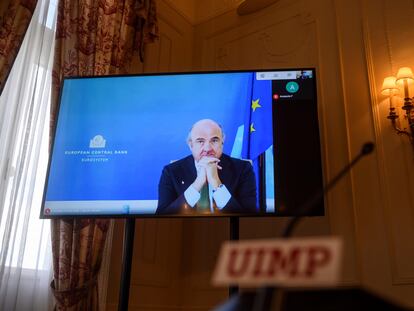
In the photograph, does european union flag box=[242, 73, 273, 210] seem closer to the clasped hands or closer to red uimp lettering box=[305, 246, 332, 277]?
the clasped hands

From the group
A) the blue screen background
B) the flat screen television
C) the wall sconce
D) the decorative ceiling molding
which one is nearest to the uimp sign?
the flat screen television

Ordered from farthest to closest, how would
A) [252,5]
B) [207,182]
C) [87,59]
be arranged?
[252,5], [87,59], [207,182]

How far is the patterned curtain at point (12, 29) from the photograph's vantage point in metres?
2.06

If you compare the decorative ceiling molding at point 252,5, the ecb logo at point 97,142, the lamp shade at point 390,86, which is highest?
the decorative ceiling molding at point 252,5

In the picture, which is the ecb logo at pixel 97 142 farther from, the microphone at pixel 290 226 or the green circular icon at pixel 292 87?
the microphone at pixel 290 226

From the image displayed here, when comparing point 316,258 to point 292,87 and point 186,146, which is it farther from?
point 292,87

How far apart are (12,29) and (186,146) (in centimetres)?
101

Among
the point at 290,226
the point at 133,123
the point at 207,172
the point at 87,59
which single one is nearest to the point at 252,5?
the point at 87,59

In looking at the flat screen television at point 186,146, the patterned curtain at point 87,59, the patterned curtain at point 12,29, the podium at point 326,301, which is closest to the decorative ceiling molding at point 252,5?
the patterned curtain at point 87,59

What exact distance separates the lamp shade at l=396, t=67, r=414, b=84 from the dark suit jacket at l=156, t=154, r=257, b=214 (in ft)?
3.20

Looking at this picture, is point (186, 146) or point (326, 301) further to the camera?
point (186, 146)

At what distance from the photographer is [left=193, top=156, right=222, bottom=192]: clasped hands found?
6.79 ft

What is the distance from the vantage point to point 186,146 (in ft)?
7.04

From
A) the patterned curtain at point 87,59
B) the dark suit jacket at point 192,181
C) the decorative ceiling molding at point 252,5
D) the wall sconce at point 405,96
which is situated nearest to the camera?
the dark suit jacket at point 192,181
